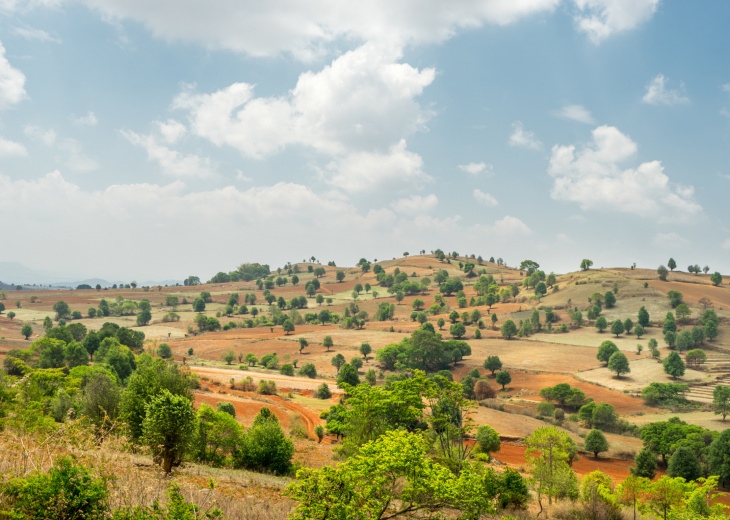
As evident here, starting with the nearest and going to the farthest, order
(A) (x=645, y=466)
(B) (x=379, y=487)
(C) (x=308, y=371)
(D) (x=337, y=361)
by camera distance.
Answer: (B) (x=379, y=487) → (A) (x=645, y=466) → (C) (x=308, y=371) → (D) (x=337, y=361)

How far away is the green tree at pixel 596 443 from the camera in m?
59.1

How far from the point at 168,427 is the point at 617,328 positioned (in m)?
143

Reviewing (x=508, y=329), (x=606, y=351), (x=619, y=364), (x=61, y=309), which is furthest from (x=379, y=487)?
(x=61, y=309)

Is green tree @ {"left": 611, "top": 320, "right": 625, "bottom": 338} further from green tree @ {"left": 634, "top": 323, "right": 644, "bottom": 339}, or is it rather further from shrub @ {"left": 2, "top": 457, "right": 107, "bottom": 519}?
shrub @ {"left": 2, "top": 457, "right": 107, "bottom": 519}

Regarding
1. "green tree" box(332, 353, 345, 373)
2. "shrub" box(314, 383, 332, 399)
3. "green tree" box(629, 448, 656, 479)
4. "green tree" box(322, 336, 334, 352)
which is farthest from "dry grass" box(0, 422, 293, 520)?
"green tree" box(322, 336, 334, 352)

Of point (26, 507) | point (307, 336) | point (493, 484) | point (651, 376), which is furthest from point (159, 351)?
point (651, 376)

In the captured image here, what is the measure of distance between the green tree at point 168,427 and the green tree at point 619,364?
10180 centimetres

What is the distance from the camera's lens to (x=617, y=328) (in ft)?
433

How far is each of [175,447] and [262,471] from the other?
425 inches

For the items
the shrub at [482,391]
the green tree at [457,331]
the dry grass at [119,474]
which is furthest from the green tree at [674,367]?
the dry grass at [119,474]

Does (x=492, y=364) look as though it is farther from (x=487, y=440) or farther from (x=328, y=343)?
(x=487, y=440)

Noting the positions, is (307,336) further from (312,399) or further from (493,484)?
(493,484)

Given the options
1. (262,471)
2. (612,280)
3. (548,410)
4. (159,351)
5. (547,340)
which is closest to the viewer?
(262,471)

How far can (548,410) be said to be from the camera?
248 ft
